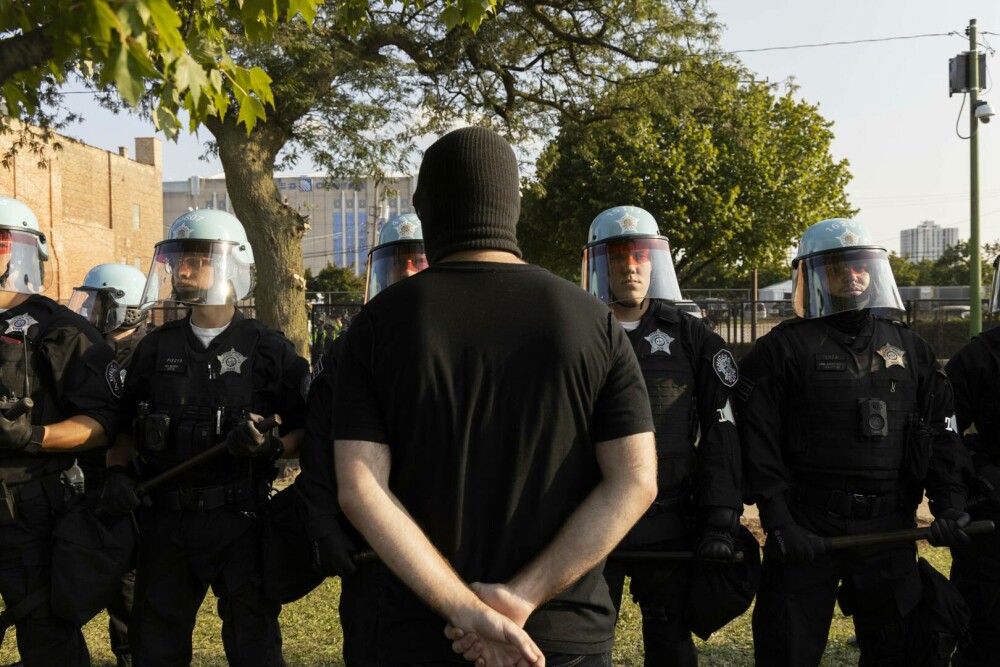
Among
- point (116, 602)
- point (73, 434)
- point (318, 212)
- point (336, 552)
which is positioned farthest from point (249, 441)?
point (318, 212)

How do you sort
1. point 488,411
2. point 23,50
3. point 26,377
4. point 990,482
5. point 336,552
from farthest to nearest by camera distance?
point 990,482 → point 26,377 → point 336,552 → point 23,50 → point 488,411

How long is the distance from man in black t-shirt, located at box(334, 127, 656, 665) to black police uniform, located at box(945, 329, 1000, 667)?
7.69 feet

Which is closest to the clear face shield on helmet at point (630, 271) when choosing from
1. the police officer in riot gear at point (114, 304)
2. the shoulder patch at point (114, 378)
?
the shoulder patch at point (114, 378)

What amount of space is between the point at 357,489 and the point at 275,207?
7130 mm

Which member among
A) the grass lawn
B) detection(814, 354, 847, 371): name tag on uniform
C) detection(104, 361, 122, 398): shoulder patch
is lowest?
the grass lawn

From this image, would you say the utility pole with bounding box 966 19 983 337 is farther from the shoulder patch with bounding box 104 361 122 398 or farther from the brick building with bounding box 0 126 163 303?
the brick building with bounding box 0 126 163 303

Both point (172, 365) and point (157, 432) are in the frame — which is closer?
point (157, 432)

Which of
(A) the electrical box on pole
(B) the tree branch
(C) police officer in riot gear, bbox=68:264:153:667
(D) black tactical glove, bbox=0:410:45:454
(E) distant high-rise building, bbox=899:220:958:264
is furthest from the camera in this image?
(E) distant high-rise building, bbox=899:220:958:264

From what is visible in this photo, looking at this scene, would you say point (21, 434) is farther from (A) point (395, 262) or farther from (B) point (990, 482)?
(B) point (990, 482)

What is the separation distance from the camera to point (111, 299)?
6.02m

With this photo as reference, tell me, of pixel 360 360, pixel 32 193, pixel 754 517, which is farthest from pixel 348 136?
pixel 32 193

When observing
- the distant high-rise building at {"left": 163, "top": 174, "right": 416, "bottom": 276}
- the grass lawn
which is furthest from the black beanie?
the distant high-rise building at {"left": 163, "top": 174, "right": 416, "bottom": 276}

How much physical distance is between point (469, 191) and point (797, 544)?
216 centimetres

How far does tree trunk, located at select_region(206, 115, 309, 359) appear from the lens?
840cm
